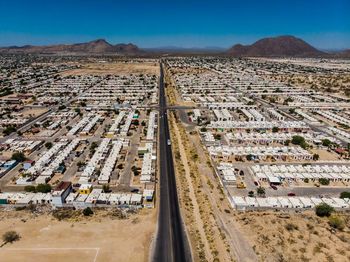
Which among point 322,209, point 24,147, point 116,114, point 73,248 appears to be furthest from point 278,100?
point 73,248

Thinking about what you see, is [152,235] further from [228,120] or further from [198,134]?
[228,120]

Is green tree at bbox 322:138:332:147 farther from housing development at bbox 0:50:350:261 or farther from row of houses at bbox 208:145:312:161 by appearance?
row of houses at bbox 208:145:312:161

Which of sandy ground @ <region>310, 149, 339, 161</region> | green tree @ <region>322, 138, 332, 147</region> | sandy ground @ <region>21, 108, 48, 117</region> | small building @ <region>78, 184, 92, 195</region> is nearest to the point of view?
small building @ <region>78, 184, 92, 195</region>

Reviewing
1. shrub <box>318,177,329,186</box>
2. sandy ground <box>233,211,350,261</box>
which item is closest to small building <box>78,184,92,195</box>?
sandy ground <box>233,211,350,261</box>

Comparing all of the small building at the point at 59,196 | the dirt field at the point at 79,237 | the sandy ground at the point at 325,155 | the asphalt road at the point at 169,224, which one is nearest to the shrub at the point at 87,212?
the dirt field at the point at 79,237

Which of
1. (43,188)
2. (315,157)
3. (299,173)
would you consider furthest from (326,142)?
(43,188)
